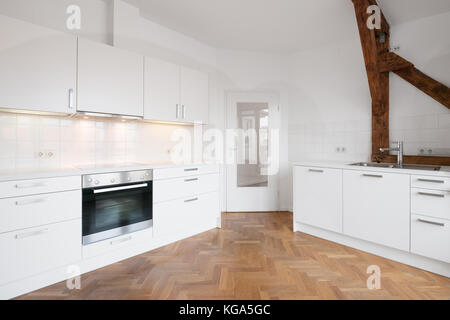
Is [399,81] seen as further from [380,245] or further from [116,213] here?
[116,213]

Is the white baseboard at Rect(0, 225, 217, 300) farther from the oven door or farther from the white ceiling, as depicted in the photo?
the white ceiling

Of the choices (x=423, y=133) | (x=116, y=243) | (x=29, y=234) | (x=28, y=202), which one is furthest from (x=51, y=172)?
(x=423, y=133)

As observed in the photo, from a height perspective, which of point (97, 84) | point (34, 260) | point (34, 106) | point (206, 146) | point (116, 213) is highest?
point (97, 84)

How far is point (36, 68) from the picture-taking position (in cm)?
200

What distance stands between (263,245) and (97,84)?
235 cm

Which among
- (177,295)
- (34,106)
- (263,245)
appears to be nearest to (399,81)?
(263,245)

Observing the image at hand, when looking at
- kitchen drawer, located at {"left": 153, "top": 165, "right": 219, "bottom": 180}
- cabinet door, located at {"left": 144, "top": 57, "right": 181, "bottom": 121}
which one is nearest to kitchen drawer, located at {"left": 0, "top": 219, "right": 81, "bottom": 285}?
kitchen drawer, located at {"left": 153, "top": 165, "right": 219, "bottom": 180}

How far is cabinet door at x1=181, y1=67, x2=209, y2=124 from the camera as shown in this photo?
3.14m

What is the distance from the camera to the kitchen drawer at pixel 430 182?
2.04 m

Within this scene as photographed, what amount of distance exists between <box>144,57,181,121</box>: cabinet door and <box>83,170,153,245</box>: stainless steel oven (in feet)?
2.48

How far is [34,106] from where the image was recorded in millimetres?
2006

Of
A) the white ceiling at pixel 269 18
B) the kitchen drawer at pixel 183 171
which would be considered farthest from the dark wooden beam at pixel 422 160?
the kitchen drawer at pixel 183 171

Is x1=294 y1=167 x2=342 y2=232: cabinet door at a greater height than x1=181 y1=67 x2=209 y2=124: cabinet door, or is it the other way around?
x1=181 y1=67 x2=209 y2=124: cabinet door

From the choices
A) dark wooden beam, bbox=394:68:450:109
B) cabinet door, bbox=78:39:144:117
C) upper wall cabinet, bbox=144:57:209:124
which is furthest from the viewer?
upper wall cabinet, bbox=144:57:209:124
